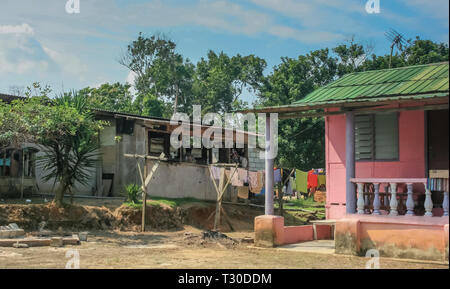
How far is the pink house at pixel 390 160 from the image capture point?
10.1m

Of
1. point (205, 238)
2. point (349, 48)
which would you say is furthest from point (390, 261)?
point (349, 48)

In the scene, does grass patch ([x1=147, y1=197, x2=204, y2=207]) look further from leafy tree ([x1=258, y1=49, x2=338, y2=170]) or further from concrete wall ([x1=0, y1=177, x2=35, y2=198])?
leafy tree ([x1=258, y1=49, x2=338, y2=170])

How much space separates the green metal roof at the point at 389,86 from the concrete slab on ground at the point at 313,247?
3.17 metres

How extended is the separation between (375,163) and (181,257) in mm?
5003

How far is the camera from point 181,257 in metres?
10.9

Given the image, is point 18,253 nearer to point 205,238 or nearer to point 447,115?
point 205,238

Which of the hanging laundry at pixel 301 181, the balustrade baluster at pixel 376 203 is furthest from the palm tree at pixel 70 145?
the hanging laundry at pixel 301 181

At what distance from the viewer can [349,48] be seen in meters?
29.3

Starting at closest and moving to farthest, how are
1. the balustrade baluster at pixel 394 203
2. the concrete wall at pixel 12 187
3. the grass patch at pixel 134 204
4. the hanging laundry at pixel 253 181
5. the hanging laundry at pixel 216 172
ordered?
the balustrade baluster at pixel 394 203
the grass patch at pixel 134 204
the concrete wall at pixel 12 187
the hanging laundry at pixel 216 172
the hanging laundry at pixel 253 181

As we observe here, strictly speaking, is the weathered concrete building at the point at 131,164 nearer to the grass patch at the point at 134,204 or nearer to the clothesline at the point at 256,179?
the grass patch at the point at 134,204

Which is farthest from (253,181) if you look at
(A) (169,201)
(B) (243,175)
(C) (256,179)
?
(A) (169,201)

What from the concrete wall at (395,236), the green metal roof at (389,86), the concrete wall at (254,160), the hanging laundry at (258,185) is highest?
the green metal roof at (389,86)

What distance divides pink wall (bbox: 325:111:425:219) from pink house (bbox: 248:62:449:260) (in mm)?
21

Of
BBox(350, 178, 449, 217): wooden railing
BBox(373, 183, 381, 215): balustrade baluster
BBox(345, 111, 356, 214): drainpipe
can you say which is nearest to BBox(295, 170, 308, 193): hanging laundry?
BBox(350, 178, 449, 217): wooden railing
